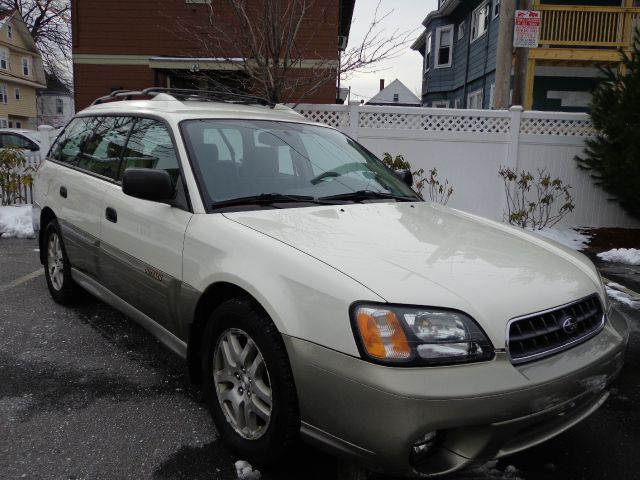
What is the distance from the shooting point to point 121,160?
3652 mm

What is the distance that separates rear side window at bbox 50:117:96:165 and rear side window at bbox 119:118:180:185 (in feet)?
3.04

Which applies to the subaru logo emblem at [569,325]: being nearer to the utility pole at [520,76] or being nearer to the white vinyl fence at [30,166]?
the utility pole at [520,76]

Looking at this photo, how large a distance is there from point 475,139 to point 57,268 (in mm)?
6957

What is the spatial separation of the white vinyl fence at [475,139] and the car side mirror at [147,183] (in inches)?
258

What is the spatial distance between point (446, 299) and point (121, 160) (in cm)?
254

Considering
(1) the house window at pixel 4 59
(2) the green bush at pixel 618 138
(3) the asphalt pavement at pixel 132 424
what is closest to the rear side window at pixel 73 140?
(3) the asphalt pavement at pixel 132 424

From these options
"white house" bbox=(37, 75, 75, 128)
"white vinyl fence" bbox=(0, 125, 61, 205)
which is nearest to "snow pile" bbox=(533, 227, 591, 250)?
"white vinyl fence" bbox=(0, 125, 61, 205)

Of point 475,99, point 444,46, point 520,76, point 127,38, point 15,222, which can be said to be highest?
point 444,46

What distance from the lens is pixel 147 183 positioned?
2812 millimetres

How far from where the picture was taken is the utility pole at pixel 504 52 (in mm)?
9133

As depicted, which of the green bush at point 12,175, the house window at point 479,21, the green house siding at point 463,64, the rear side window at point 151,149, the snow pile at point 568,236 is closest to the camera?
the rear side window at point 151,149

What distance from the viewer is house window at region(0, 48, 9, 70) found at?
128 ft

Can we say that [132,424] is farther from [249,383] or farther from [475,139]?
[475,139]

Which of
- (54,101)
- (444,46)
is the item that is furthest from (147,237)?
(54,101)
